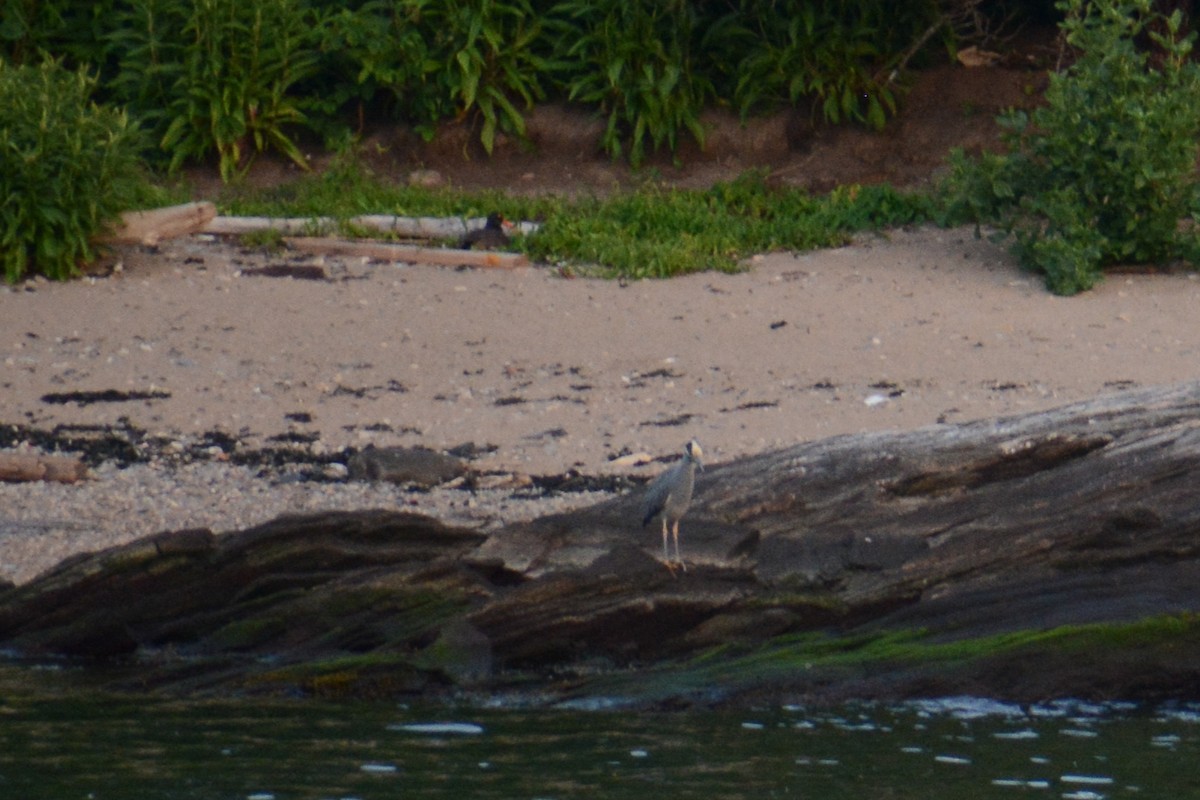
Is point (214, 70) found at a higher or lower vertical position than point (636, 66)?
lower

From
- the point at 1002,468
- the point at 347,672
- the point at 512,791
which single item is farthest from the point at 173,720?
the point at 1002,468

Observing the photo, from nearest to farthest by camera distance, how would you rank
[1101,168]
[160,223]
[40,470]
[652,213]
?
[40,470]
[1101,168]
[160,223]
[652,213]

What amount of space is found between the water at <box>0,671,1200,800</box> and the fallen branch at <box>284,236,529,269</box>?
6670 millimetres

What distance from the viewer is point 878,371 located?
10.7 metres

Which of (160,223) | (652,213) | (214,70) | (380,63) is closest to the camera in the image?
(160,223)

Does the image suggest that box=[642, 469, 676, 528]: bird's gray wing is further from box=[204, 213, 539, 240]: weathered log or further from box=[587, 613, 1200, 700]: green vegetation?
box=[204, 213, 539, 240]: weathered log

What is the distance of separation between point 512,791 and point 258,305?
23.4 feet

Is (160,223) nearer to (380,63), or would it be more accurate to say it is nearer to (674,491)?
(380,63)

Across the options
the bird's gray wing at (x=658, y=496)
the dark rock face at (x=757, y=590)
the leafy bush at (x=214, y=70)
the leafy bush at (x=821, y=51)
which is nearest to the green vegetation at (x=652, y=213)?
the leafy bush at (x=214, y=70)

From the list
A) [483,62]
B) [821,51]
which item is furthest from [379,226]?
[821,51]

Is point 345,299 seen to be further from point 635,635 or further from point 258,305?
point 635,635

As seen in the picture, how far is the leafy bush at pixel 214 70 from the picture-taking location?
14727 mm

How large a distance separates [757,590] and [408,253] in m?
6.75

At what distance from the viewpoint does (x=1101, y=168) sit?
40.1 feet
